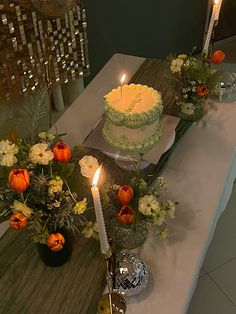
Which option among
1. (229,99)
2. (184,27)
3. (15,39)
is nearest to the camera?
(229,99)

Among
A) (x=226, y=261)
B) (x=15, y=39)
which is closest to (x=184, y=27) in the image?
(x=15, y=39)

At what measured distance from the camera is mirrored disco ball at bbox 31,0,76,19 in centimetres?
162

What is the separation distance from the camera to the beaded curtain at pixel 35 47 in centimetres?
182

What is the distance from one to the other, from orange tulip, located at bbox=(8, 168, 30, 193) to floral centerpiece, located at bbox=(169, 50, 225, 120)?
763 mm

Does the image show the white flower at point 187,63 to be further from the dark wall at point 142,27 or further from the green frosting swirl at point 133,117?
the dark wall at point 142,27

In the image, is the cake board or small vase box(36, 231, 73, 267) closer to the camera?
small vase box(36, 231, 73, 267)

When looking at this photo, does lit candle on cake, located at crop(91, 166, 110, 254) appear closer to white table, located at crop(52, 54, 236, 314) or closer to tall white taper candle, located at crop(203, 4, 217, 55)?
white table, located at crop(52, 54, 236, 314)

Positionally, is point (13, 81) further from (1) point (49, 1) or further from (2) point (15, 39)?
(1) point (49, 1)

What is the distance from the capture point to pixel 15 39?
6.14ft

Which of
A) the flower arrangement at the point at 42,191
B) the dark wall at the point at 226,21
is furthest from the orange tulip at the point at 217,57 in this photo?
the dark wall at the point at 226,21

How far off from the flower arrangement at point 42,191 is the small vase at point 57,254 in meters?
0.06

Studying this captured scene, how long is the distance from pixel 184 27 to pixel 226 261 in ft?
5.91

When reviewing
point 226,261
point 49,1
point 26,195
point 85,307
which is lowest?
point 226,261

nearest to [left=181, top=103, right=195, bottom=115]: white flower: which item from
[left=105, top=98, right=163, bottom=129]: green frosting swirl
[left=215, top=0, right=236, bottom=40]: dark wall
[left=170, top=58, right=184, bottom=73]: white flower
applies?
[left=170, top=58, right=184, bottom=73]: white flower
